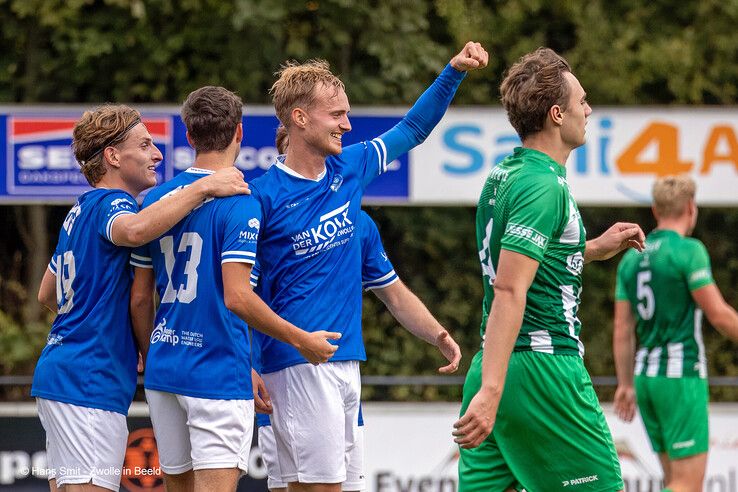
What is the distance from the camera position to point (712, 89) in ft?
42.5

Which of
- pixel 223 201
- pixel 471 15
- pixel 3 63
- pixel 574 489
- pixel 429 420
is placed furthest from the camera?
pixel 471 15

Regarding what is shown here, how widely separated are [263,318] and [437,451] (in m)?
4.85

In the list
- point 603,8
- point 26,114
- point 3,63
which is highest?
point 603,8

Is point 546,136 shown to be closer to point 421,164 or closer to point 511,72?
point 511,72

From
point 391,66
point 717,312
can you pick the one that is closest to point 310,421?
point 717,312

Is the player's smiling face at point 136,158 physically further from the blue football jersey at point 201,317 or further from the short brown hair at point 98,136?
the blue football jersey at point 201,317

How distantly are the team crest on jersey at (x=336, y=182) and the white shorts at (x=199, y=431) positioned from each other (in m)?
0.91

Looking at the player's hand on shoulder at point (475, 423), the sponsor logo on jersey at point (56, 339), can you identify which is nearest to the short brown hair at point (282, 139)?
the sponsor logo on jersey at point (56, 339)

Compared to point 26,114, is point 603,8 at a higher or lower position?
higher

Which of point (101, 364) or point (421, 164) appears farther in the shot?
point (421, 164)

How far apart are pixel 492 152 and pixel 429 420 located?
2.18m

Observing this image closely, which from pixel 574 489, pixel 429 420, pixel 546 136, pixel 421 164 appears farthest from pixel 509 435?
pixel 421 164

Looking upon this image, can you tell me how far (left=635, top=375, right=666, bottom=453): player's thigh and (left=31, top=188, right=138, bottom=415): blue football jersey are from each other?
393 centimetres

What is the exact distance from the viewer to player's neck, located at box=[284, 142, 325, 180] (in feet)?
15.6
